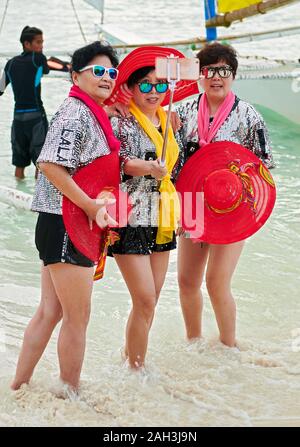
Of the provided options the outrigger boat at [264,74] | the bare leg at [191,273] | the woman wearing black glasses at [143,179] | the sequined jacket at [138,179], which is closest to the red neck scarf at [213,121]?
the woman wearing black glasses at [143,179]

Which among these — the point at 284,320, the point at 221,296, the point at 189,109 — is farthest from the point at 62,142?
the point at 284,320

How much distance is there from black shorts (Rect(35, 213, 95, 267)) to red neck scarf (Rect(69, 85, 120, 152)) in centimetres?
39

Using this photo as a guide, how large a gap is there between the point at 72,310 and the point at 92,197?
49cm

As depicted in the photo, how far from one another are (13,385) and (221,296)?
1180 millimetres

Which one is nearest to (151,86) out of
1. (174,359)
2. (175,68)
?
(175,68)

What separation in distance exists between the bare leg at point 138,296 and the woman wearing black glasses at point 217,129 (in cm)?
42

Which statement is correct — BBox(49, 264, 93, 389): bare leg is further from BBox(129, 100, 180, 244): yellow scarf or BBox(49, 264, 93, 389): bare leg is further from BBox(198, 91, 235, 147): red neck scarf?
BBox(198, 91, 235, 147): red neck scarf

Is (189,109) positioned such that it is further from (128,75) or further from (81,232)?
(81,232)

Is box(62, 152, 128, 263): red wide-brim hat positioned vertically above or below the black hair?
below

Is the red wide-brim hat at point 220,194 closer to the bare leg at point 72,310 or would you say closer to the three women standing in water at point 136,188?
the three women standing in water at point 136,188

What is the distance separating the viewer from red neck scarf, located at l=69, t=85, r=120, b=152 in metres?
3.85

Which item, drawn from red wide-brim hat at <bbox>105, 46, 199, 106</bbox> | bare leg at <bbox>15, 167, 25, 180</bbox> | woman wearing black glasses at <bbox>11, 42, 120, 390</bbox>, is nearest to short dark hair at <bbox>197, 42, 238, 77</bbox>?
red wide-brim hat at <bbox>105, 46, 199, 106</bbox>

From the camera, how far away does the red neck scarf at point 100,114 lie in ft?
12.6

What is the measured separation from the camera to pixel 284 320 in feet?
17.6
